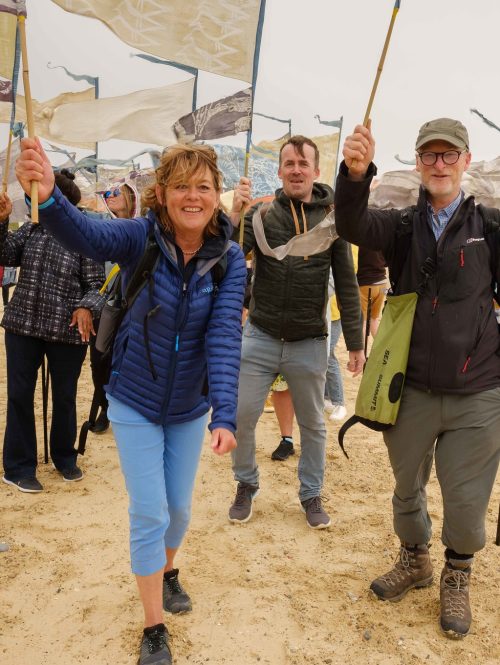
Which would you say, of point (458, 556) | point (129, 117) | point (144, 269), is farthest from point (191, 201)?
point (129, 117)

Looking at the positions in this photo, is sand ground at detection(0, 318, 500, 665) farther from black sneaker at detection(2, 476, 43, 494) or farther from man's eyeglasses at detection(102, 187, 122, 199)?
man's eyeglasses at detection(102, 187, 122, 199)

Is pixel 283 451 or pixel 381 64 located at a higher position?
pixel 381 64

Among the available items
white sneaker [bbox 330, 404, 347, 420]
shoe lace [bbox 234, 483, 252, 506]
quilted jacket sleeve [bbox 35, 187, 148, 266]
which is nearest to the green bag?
quilted jacket sleeve [bbox 35, 187, 148, 266]

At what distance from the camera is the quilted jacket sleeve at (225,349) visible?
2.36 metres

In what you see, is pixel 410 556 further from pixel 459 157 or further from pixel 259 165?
pixel 259 165

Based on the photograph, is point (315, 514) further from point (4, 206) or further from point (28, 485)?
point (4, 206)

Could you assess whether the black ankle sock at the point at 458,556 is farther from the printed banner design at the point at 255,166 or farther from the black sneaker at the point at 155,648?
the printed banner design at the point at 255,166

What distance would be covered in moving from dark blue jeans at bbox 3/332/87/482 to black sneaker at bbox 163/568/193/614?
1849 mm

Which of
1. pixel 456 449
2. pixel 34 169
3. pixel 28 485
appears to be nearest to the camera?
pixel 34 169

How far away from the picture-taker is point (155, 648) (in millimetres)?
2479

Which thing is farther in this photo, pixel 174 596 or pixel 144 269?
pixel 174 596

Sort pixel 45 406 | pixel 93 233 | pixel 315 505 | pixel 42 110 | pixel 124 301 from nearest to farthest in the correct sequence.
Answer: pixel 93 233
pixel 124 301
pixel 315 505
pixel 45 406
pixel 42 110

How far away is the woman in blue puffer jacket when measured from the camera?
2.39 m

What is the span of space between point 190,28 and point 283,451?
347 cm
